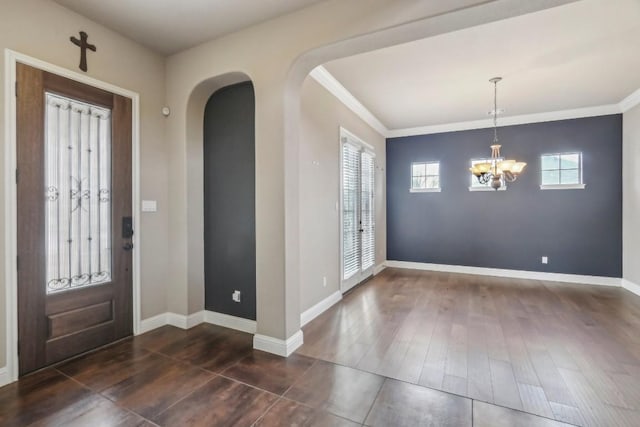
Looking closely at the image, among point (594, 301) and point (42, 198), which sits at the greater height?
point (42, 198)

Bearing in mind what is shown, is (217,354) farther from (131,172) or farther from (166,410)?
(131,172)

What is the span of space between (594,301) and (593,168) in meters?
2.41

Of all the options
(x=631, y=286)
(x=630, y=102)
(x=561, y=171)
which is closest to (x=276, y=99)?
(x=561, y=171)

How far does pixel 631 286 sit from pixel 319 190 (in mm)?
5312

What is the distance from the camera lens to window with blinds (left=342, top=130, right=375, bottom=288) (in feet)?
15.0

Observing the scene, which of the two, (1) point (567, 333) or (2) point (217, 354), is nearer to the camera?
(2) point (217, 354)

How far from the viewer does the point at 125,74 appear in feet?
9.89

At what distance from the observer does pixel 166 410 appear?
1.94 m

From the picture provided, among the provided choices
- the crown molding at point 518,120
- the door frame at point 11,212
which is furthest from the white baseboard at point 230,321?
the crown molding at point 518,120

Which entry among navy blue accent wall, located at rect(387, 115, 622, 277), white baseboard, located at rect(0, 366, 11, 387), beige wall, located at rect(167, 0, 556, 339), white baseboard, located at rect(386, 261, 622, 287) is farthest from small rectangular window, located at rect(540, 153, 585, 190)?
white baseboard, located at rect(0, 366, 11, 387)

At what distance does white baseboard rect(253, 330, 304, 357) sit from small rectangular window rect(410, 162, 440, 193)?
15.2ft

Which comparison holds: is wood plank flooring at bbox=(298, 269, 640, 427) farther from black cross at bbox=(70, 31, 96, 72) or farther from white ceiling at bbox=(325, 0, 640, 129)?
black cross at bbox=(70, 31, 96, 72)

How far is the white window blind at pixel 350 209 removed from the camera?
454 cm

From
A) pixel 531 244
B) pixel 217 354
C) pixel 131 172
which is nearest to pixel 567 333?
pixel 531 244
